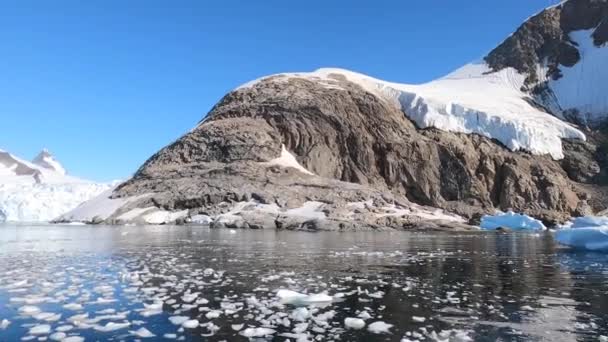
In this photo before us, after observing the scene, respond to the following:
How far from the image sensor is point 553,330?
1148 cm

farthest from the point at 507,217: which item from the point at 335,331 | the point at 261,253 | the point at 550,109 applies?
the point at 550,109

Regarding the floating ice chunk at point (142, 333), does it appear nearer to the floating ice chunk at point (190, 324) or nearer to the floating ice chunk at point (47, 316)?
the floating ice chunk at point (190, 324)

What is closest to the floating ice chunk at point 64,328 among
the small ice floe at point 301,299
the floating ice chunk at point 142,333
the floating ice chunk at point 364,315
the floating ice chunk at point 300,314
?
the floating ice chunk at point 142,333

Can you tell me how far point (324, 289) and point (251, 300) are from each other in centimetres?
315

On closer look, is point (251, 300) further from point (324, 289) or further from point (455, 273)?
point (455, 273)

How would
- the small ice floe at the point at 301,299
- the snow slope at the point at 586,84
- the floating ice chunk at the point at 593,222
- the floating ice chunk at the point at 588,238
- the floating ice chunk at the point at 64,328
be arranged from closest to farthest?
the floating ice chunk at the point at 64,328 → the small ice floe at the point at 301,299 → the floating ice chunk at the point at 588,238 → the floating ice chunk at the point at 593,222 → the snow slope at the point at 586,84

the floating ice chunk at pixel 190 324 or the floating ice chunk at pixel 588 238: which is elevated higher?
the floating ice chunk at pixel 588 238

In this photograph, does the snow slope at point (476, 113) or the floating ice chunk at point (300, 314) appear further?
the snow slope at point (476, 113)

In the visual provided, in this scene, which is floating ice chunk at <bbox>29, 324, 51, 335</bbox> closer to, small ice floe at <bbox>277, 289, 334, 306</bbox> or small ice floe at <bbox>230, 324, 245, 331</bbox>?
small ice floe at <bbox>230, 324, 245, 331</bbox>

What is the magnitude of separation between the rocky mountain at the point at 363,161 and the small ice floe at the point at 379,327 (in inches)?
2207

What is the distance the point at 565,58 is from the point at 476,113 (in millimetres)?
60655

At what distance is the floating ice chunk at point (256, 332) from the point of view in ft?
34.8

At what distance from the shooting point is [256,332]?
35.4 feet

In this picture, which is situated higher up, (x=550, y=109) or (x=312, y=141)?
(x=550, y=109)
